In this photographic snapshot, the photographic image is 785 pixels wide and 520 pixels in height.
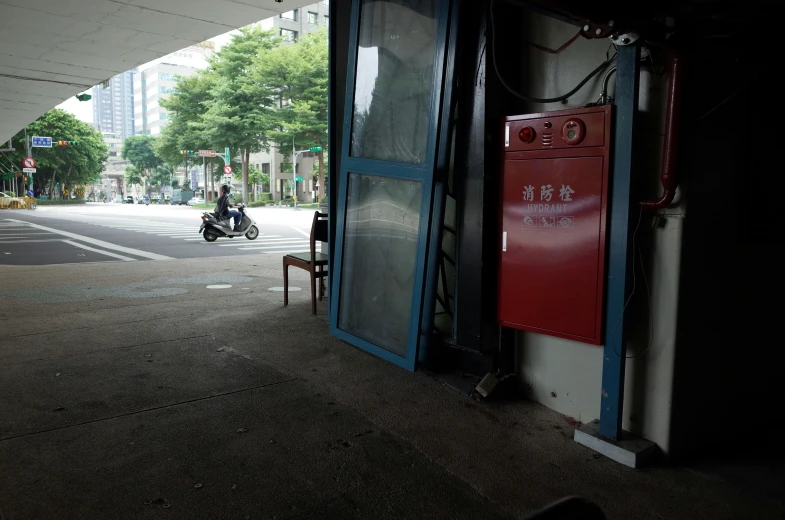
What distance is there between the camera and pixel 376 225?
4625 millimetres

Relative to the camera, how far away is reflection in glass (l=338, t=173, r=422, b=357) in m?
4.28

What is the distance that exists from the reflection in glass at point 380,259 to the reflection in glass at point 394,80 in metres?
0.28

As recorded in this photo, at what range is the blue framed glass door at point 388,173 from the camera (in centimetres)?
404

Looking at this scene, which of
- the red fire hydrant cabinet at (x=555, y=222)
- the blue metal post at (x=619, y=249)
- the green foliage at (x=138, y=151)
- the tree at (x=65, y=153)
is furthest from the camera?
the green foliage at (x=138, y=151)

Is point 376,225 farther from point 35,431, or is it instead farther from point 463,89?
point 35,431

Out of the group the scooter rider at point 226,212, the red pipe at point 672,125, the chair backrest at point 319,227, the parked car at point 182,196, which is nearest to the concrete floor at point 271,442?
the chair backrest at point 319,227

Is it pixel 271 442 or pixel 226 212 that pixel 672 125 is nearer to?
pixel 271 442

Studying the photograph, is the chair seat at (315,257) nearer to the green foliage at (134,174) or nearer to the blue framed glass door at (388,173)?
the blue framed glass door at (388,173)

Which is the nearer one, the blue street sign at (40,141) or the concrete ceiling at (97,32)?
the concrete ceiling at (97,32)

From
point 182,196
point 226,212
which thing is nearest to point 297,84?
point 226,212

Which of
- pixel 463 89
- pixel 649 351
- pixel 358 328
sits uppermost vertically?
pixel 463 89

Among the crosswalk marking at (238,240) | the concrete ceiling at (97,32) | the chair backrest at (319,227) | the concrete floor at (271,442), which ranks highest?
the concrete ceiling at (97,32)

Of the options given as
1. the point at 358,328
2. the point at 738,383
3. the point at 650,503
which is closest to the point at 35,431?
the point at 358,328

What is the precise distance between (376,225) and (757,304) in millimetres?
2695
